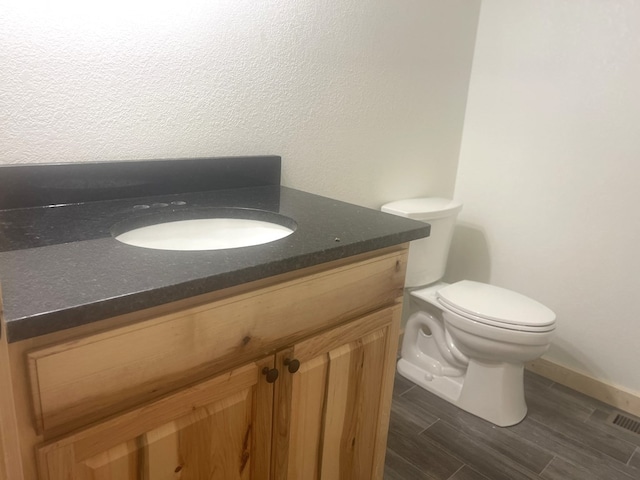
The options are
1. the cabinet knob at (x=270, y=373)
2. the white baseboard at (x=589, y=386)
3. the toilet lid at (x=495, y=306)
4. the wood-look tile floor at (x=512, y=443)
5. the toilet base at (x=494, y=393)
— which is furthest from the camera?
the white baseboard at (x=589, y=386)

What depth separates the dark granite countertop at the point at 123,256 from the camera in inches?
24.3

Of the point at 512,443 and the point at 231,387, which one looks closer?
the point at 231,387

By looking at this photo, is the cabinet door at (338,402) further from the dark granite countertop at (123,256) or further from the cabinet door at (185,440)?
the dark granite countertop at (123,256)

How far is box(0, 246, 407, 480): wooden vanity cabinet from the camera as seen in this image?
64 cm

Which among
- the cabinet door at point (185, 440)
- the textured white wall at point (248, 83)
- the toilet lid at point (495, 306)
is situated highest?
the textured white wall at point (248, 83)

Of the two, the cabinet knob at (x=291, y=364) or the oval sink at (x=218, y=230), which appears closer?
the cabinet knob at (x=291, y=364)

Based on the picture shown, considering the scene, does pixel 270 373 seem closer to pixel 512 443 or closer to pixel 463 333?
pixel 463 333

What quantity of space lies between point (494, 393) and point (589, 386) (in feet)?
1.84

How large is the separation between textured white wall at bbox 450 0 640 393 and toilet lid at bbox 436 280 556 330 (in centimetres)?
37

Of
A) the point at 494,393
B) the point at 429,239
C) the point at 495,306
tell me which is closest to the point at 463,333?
the point at 495,306

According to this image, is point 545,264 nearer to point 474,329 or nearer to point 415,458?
point 474,329

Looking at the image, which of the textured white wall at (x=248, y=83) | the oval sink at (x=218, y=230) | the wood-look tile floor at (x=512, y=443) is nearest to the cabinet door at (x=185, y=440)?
the oval sink at (x=218, y=230)

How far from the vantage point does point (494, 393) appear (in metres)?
1.85

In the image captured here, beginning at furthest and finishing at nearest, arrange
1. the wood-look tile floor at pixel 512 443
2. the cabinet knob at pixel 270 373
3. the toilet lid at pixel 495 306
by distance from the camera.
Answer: the toilet lid at pixel 495 306, the wood-look tile floor at pixel 512 443, the cabinet knob at pixel 270 373
